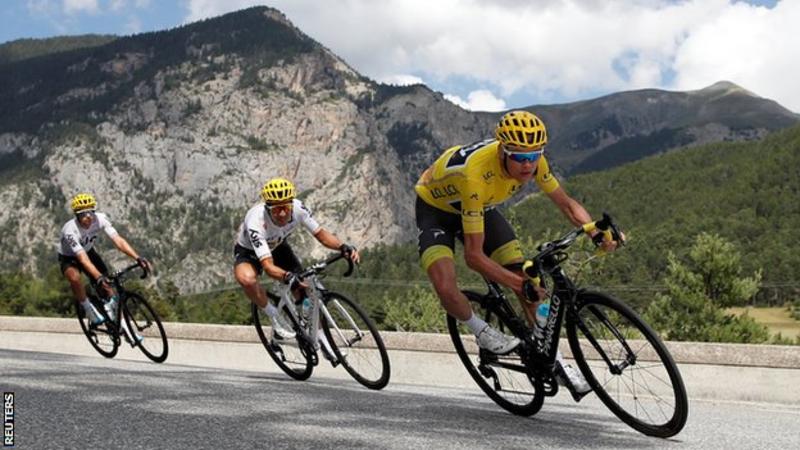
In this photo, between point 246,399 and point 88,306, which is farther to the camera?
point 88,306

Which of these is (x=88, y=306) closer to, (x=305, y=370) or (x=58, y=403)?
(x=305, y=370)

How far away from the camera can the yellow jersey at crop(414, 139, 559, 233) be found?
19.4 feet

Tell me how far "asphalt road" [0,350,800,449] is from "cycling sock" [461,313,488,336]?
2.07 feet

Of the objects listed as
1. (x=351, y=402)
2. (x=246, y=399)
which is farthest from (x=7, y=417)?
(x=351, y=402)

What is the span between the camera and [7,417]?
5211 mm

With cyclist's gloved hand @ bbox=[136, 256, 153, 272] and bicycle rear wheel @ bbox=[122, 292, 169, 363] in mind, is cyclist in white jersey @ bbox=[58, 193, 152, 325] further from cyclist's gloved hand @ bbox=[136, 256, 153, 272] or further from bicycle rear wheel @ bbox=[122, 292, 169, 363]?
bicycle rear wheel @ bbox=[122, 292, 169, 363]

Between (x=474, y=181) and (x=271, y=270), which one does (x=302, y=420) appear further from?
(x=271, y=270)

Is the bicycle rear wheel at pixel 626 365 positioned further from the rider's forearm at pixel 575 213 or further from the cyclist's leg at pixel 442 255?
the cyclist's leg at pixel 442 255

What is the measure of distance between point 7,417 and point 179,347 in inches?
397

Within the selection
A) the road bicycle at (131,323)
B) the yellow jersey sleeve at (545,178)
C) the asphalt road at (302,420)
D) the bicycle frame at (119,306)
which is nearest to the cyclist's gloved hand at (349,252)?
the asphalt road at (302,420)

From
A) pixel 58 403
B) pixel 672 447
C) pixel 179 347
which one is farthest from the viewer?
pixel 179 347

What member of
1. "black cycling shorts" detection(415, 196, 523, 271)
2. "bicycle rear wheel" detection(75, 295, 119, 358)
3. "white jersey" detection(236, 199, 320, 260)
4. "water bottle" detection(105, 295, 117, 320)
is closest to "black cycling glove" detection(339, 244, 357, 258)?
"white jersey" detection(236, 199, 320, 260)

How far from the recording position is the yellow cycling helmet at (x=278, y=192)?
28.3 feet

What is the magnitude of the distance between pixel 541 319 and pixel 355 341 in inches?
128
